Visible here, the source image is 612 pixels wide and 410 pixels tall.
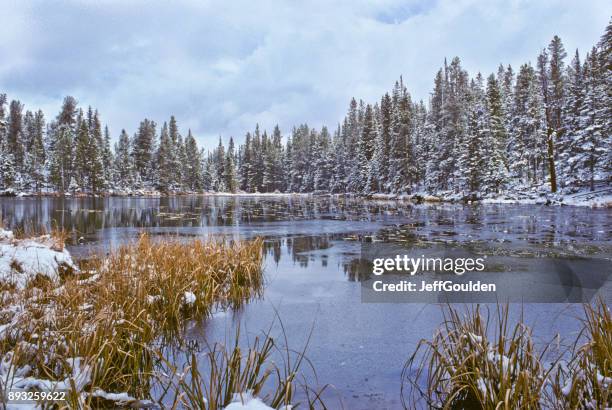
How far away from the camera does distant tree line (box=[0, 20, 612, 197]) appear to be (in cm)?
3957

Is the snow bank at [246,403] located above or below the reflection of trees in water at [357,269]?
above

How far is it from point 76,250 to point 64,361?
39.7ft

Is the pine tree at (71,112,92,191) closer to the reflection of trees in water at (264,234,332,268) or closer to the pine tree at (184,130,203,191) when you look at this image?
the pine tree at (184,130,203,191)

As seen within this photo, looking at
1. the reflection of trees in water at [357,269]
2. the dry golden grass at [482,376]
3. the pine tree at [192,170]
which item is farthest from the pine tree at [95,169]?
the dry golden grass at [482,376]

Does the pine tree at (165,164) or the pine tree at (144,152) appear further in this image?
the pine tree at (144,152)

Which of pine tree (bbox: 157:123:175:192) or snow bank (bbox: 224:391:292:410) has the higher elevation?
pine tree (bbox: 157:123:175:192)

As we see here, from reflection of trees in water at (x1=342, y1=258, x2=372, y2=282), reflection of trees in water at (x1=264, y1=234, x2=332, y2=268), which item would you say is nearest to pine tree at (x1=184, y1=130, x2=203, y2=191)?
reflection of trees in water at (x1=264, y1=234, x2=332, y2=268)

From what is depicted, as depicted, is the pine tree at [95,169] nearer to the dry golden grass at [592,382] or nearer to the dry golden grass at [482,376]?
the dry golden grass at [482,376]

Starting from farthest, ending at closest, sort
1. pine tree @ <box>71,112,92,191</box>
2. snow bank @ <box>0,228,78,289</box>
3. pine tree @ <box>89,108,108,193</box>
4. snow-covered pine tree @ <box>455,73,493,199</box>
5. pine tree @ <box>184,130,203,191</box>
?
pine tree @ <box>184,130,203,191</box> < pine tree @ <box>71,112,92,191</box> < pine tree @ <box>89,108,108,193</box> < snow-covered pine tree @ <box>455,73,493,199</box> < snow bank @ <box>0,228,78,289</box>

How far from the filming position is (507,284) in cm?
914

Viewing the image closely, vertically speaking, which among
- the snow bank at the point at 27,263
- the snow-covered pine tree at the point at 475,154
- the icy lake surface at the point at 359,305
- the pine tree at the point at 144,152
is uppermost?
the pine tree at the point at 144,152

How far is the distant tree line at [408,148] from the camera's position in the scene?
130ft

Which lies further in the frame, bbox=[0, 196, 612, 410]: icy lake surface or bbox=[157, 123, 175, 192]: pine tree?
bbox=[157, 123, 175, 192]: pine tree

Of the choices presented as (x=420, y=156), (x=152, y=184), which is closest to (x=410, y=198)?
(x=420, y=156)
